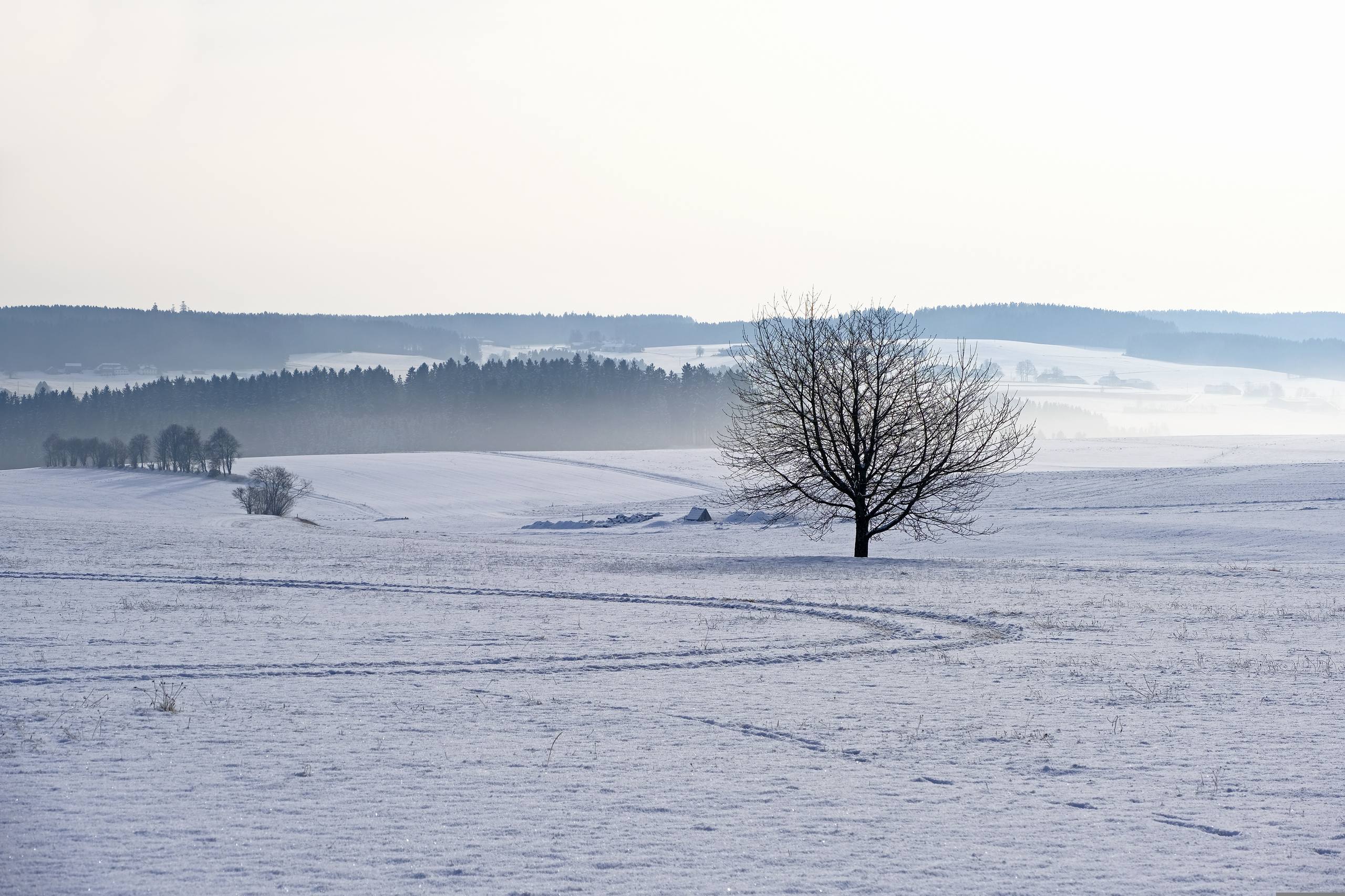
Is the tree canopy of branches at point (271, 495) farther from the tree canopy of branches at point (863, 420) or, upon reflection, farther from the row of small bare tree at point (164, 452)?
the tree canopy of branches at point (863, 420)

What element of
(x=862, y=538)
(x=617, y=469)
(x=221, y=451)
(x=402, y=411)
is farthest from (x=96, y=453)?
(x=862, y=538)

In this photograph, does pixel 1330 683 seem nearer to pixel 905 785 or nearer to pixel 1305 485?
pixel 905 785

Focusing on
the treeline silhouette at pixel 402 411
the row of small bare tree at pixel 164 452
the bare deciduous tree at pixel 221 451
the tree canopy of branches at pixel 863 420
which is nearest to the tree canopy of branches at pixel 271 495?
the bare deciduous tree at pixel 221 451

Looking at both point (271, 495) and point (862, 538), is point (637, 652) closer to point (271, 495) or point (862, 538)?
point (862, 538)

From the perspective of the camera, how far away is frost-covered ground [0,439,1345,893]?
26.2 feet

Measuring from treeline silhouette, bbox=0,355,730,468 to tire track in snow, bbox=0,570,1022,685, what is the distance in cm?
12202

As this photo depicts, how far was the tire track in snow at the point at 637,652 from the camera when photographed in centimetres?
1464

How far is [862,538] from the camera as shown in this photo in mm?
37094

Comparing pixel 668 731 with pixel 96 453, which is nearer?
pixel 668 731

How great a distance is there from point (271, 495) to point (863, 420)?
49.0m

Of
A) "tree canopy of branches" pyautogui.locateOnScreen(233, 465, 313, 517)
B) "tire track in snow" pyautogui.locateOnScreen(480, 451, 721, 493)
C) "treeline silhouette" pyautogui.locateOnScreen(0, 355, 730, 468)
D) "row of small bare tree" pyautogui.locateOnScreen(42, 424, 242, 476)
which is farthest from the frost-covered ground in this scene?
"treeline silhouette" pyautogui.locateOnScreen(0, 355, 730, 468)

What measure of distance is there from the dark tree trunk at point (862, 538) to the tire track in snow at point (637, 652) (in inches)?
525

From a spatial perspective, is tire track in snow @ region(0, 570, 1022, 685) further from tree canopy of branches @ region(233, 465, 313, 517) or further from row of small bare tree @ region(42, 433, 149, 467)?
row of small bare tree @ region(42, 433, 149, 467)

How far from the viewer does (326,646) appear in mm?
16891
